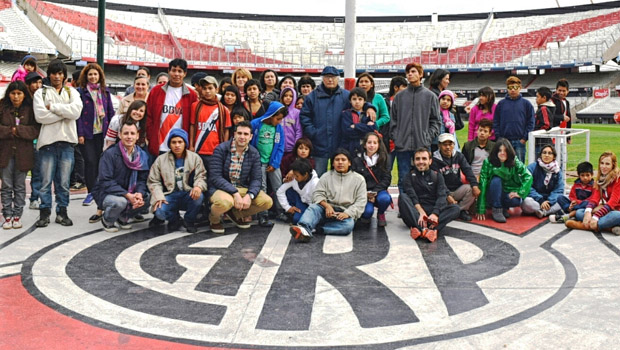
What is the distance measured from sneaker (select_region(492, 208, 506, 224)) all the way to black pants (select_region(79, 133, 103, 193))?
504 cm

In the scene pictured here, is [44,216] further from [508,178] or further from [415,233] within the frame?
[508,178]

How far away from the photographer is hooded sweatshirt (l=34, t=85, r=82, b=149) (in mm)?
5863

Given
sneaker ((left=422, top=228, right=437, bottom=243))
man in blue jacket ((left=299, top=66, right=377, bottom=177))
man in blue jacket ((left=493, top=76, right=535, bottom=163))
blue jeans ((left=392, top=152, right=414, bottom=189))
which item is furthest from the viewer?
man in blue jacket ((left=493, top=76, right=535, bottom=163))

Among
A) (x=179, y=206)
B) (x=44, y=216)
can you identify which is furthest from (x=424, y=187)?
(x=44, y=216)

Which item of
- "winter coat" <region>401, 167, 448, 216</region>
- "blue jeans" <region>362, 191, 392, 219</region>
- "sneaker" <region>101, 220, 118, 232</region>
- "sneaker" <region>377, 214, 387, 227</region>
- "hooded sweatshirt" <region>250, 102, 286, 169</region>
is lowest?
"sneaker" <region>101, 220, 118, 232</region>

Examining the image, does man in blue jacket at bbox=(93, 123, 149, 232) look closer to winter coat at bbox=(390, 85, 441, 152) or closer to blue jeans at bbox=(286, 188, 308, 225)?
blue jeans at bbox=(286, 188, 308, 225)

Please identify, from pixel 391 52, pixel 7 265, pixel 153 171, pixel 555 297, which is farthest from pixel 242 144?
pixel 391 52

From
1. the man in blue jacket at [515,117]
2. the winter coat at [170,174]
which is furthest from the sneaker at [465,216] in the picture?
the winter coat at [170,174]

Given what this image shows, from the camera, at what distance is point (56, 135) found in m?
5.95

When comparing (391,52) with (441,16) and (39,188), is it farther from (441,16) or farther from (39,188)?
(39,188)

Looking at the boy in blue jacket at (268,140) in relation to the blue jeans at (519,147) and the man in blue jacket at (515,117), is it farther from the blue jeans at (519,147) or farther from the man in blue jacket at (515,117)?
the blue jeans at (519,147)

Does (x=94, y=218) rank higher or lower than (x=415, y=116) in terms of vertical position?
lower

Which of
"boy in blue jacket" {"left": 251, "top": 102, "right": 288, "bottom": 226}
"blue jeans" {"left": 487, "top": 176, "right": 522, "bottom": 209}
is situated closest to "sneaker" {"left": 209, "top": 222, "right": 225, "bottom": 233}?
"boy in blue jacket" {"left": 251, "top": 102, "right": 288, "bottom": 226}

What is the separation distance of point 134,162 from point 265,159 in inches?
57.1
